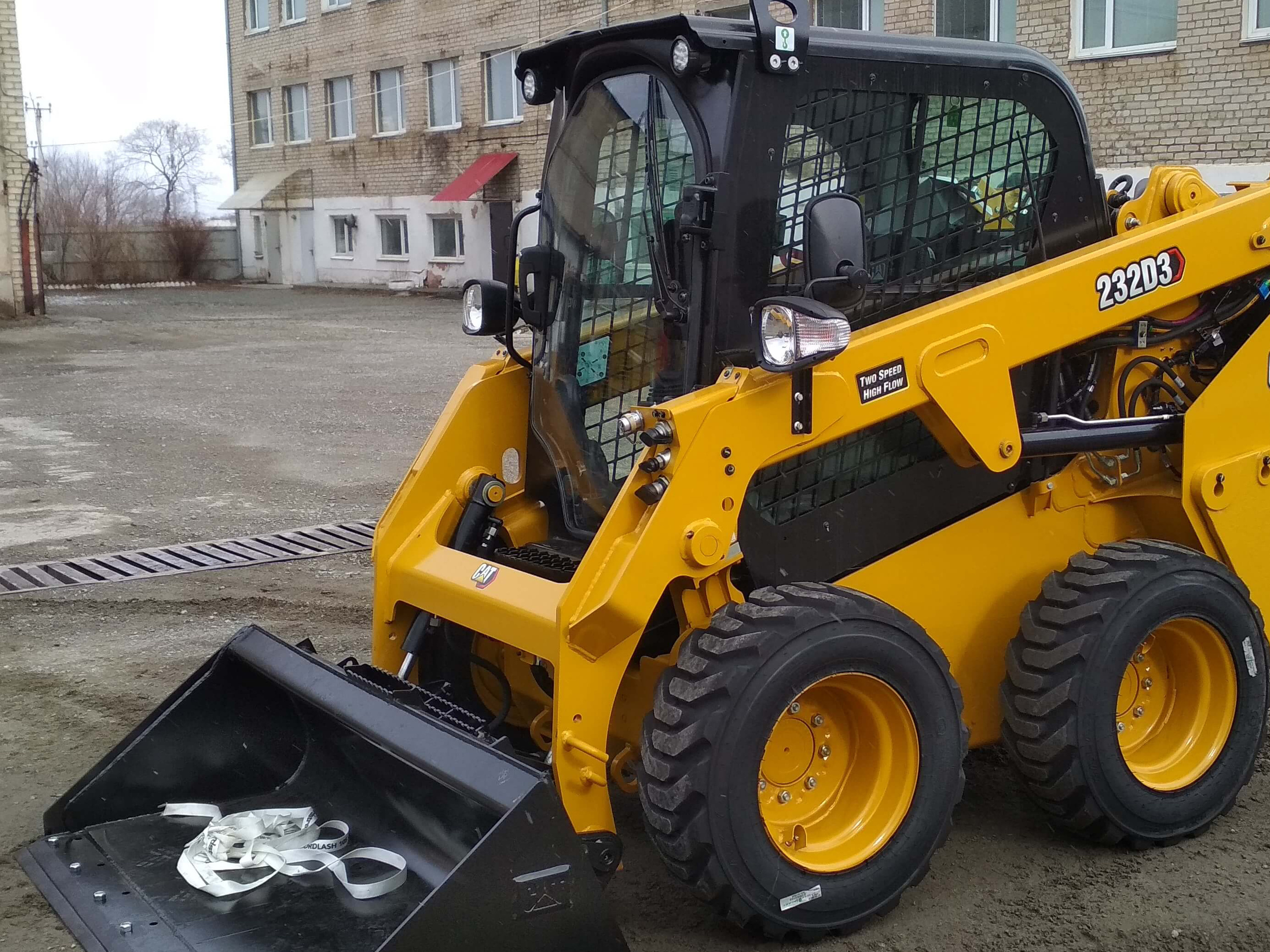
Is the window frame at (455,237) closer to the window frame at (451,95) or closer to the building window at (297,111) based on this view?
the window frame at (451,95)

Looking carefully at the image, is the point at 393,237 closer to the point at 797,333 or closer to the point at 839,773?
the point at 839,773

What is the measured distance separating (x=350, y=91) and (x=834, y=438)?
31551 millimetres

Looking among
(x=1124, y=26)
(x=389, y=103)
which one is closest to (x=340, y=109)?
(x=389, y=103)

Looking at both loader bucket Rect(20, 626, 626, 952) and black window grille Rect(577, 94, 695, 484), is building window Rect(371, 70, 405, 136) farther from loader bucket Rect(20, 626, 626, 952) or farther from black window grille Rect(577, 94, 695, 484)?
loader bucket Rect(20, 626, 626, 952)

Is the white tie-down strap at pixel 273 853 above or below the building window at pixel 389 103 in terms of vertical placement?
below

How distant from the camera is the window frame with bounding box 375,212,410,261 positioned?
3138 cm

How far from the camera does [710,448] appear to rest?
3256mm

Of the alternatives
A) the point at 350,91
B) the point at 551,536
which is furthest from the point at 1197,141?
the point at 350,91

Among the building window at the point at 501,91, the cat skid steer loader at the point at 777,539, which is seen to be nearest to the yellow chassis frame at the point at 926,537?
the cat skid steer loader at the point at 777,539

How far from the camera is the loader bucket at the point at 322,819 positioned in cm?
286

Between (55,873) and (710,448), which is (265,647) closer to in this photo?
(55,873)

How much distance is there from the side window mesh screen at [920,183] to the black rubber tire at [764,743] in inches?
34.7

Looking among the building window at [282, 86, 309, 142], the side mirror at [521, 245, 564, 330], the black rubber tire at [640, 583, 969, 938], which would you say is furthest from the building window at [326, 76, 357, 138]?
the black rubber tire at [640, 583, 969, 938]

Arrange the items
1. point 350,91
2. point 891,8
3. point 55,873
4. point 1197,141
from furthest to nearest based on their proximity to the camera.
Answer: point 350,91 → point 891,8 → point 1197,141 → point 55,873
